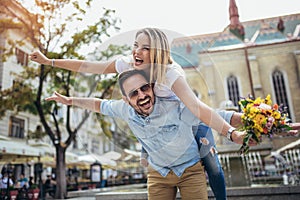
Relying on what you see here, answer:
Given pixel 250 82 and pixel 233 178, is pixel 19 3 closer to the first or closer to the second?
pixel 233 178

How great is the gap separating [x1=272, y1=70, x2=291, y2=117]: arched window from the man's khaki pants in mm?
21922

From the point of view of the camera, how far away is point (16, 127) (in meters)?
17.5

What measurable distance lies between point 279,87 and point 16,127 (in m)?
18.6

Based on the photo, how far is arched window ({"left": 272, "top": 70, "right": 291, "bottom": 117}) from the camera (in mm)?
21723

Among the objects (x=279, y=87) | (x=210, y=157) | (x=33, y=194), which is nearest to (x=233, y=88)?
(x=279, y=87)

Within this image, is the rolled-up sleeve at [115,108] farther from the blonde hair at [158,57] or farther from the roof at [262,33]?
the roof at [262,33]

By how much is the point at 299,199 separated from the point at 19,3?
8.31 metres

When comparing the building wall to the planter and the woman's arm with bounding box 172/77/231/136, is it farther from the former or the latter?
the woman's arm with bounding box 172/77/231/136

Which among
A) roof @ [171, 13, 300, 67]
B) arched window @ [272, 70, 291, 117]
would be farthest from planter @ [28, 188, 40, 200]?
arched window @ [272, 70, 291, 117]

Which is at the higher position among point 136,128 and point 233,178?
point 136,128

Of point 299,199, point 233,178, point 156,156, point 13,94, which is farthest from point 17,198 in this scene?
point 156,156

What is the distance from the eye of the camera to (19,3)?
8297mm

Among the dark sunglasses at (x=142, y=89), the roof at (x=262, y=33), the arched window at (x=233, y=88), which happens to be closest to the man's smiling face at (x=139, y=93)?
the dark sunglasses at (x=142, y=89)

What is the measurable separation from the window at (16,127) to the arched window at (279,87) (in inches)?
706
